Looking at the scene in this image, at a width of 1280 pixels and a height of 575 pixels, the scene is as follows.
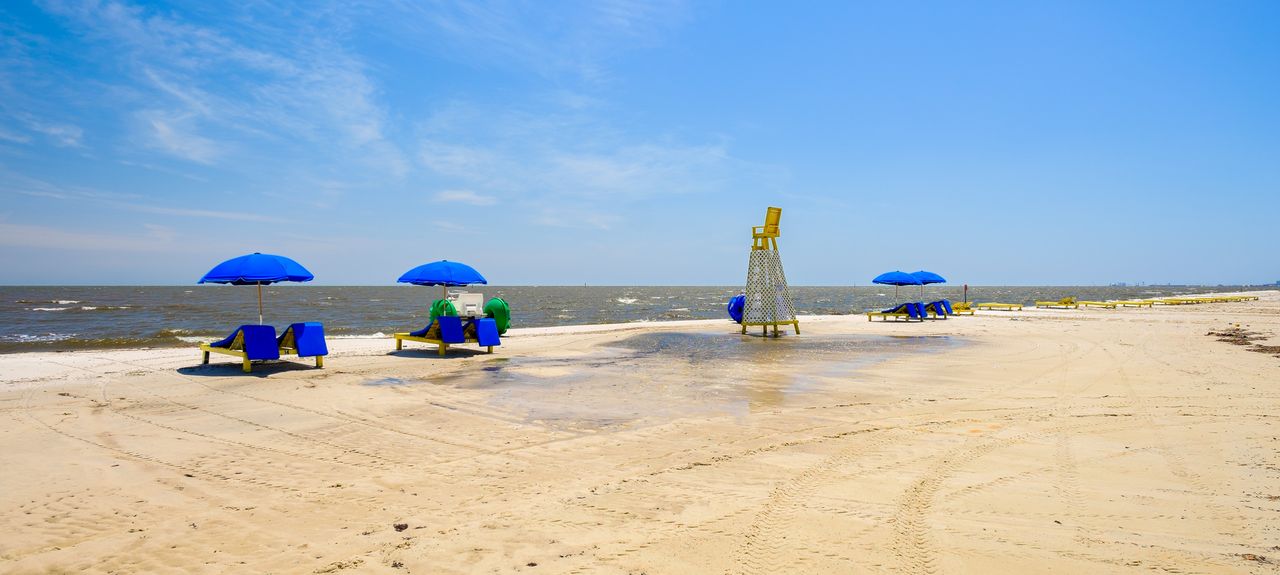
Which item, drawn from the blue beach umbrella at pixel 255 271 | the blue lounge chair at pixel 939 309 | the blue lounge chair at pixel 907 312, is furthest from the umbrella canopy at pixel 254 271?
the blue lounge chair at pixel 939 309

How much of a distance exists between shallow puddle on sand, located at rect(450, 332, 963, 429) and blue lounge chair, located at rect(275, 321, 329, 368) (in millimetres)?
3048

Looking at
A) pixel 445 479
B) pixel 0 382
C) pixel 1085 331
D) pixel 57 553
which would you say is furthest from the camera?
pixel 1085 331

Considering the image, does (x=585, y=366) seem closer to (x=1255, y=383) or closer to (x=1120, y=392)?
(x=1120, y=392)

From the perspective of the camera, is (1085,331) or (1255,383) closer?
(1255,383)

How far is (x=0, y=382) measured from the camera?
34.5ft

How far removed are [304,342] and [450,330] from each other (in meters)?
3.18

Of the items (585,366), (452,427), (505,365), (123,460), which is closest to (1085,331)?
(585,366)

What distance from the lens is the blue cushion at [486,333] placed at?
1462 cm

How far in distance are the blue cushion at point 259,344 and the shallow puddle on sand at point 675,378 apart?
142 inches

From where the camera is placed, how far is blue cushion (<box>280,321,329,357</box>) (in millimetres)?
11842

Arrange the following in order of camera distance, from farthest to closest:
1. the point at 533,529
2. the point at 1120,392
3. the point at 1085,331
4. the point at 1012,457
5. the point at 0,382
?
the point at 1085,331 < the point at 0,382 < the point at 1120,392 < the point at 1012,457 < the point at 533,529

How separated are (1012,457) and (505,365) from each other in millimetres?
9384

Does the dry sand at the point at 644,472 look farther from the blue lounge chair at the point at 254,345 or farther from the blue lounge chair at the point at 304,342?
the blue lounge chair at the point at 304,342

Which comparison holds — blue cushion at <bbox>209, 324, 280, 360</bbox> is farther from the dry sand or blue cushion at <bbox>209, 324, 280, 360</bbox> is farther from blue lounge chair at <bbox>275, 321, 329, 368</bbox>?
the dry sand
